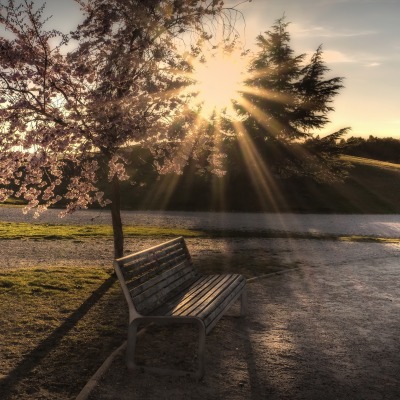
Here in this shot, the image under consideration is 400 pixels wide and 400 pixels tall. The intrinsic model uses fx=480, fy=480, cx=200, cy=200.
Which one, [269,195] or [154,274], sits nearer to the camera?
[154,274]

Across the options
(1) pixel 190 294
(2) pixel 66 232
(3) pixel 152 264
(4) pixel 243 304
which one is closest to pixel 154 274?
(3) pixel 152 264

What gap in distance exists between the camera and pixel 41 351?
18.7 ft

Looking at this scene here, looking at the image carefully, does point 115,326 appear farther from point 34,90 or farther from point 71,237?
point 71,237

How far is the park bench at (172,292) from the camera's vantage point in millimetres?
5066

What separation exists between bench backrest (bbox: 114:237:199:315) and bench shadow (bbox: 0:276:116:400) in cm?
127

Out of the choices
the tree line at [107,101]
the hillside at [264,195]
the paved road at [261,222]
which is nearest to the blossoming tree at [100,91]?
the tree line at [107,101]

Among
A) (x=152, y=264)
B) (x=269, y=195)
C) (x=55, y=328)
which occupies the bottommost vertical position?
(x=55, y=328)

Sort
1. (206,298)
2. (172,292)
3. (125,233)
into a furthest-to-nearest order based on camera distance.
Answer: (125,233), (172,292), (206,298)

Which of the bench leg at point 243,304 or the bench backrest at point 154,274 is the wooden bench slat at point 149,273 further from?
the bench leg at point 243,304

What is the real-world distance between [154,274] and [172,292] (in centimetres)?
41

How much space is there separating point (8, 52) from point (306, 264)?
8.34m

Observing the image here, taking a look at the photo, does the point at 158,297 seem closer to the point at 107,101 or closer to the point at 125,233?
the point at 107,101

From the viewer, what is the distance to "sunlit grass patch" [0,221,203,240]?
Answer: 16.5m

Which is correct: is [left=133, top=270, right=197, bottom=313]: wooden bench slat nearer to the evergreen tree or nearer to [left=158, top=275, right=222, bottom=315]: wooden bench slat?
[left=158, top=275, right=222, bottom=315]: wooden bench slat
